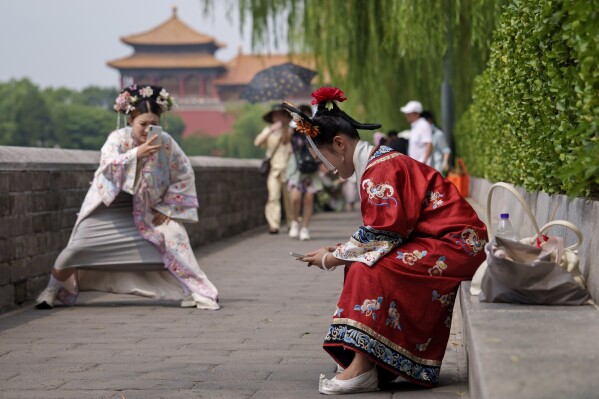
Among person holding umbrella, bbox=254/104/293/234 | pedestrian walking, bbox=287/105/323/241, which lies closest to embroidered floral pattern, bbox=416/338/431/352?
pedestrian walking, bbox=287/105/323/241

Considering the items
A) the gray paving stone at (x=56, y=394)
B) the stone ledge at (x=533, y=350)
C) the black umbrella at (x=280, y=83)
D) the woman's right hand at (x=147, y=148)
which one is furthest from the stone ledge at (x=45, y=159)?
the black umbrella at (x=280, y=83)

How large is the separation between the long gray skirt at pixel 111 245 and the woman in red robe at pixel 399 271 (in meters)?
3.45

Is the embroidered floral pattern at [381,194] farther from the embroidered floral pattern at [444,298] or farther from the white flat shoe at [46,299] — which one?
the white flat shoe at [46,299]

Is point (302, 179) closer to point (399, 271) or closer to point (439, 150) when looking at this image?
point (439, 150)

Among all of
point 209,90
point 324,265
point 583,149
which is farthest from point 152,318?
point 209,90

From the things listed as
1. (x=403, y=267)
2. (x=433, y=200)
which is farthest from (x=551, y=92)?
(x=403, y=267)

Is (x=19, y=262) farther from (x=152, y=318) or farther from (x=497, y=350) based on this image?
(x=497, y=350)

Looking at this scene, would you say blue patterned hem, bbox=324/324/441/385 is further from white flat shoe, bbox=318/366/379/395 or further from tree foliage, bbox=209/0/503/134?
tree foliage, bbox=209/0/503/134

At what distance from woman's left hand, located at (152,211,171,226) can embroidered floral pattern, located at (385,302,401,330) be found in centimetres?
378

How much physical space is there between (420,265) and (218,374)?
46.8 inches

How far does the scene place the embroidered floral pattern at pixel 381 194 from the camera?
15.7 ft

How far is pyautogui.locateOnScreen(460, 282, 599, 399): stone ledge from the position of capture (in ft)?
9.93

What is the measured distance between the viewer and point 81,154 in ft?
33.3

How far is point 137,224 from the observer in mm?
8234
